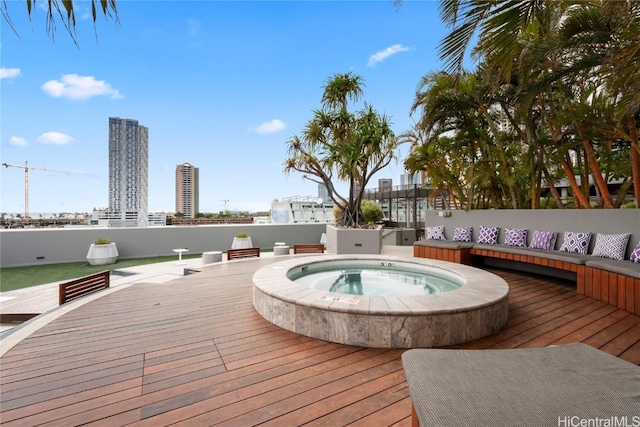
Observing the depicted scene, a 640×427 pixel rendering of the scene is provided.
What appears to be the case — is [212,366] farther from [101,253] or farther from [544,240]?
[101,253]

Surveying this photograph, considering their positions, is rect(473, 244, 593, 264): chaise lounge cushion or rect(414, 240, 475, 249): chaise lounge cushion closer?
rect(473, 244, 593, 264): chaise lounge cushion

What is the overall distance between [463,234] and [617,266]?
3.17 meters

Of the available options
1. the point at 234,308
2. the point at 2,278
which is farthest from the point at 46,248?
the point at 234,308

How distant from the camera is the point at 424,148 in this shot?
25.6 ft

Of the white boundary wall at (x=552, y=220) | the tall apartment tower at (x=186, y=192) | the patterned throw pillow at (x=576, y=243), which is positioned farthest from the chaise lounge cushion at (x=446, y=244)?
the tall apartment tower at (x=186, y=192)

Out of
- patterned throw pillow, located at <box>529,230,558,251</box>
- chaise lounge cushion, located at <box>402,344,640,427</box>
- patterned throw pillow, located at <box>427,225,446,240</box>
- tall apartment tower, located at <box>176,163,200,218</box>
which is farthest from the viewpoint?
tall apartment tower, located at <box>176,163,200,218</box>

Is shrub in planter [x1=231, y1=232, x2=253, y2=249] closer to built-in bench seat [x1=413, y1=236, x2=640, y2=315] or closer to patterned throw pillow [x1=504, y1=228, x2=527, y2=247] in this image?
built-in bench seat [x1=413, y1=236, x2=640, y2=315]

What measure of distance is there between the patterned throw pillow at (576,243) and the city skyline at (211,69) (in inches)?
147

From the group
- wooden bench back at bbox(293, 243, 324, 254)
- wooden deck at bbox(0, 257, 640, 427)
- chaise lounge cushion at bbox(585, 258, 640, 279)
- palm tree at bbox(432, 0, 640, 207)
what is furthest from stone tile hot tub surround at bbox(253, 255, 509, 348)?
wooden bench back at bbox(293, 243, 324, 254)

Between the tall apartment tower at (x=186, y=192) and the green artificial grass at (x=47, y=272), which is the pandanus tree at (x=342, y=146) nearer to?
the green artificial grass at (x=47, y=272)

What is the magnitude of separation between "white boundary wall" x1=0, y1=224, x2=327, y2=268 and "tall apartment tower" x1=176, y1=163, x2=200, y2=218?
1362 centimetres

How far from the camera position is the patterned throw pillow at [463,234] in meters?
6.83

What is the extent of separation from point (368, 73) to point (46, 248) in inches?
427

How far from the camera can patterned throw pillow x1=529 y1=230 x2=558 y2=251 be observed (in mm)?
5316
